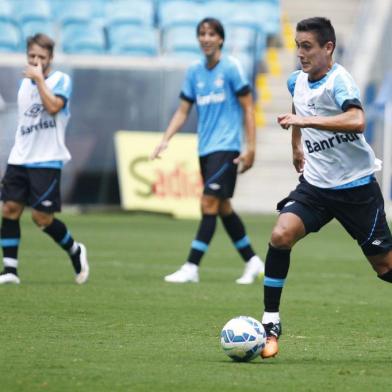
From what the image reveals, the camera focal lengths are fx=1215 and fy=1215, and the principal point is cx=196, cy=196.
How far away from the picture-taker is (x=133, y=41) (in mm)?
22594

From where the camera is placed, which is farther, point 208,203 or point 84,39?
point 84,39

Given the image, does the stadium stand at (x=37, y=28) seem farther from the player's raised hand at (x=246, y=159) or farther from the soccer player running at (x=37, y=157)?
the soccer player running at (x=37, y=157)

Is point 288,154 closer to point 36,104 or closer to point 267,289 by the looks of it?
point 36,104

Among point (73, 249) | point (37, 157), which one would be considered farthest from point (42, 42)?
point (73, 249)

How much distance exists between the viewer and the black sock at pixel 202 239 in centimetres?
1123

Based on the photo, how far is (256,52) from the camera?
73.0 ft

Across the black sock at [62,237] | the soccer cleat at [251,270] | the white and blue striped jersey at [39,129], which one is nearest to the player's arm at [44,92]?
the white and blue striped jersey at [39,129]

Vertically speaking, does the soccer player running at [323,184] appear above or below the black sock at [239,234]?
above

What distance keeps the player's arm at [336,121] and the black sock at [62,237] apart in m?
4.37

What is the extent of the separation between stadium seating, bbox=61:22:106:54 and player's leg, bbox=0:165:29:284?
12.1 m

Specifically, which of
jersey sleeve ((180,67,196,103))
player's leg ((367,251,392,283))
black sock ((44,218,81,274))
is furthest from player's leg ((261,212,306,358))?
jersey sleeve ((180,67,196,103))

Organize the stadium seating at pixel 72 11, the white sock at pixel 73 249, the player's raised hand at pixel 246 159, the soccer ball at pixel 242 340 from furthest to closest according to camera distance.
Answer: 1. the stadium seating at pixel 72 11
2. the player's raised hand at pixel 246 159
3. the white sock at pixel 73 249
4. the soccer ball at pixel 242 340

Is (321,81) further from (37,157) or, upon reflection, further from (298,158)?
(37,157)

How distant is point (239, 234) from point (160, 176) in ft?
30.2
